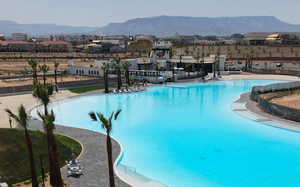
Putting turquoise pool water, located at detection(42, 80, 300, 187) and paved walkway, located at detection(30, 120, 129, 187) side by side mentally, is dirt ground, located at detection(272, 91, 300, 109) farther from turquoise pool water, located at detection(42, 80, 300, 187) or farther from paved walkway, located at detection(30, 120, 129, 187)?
paved walkway, located at detection(30, 120, 129, 187)

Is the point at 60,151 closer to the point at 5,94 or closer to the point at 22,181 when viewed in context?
the point at 22,181

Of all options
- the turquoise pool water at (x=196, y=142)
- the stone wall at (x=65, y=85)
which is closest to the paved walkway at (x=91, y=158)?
the turquoise pool water at (x=196, y=142)

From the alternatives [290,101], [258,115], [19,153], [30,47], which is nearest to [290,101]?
[290,101]

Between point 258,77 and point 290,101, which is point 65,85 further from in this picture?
point 258,77

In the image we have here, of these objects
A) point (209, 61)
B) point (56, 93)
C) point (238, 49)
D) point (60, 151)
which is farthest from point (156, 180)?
point (238, 49)

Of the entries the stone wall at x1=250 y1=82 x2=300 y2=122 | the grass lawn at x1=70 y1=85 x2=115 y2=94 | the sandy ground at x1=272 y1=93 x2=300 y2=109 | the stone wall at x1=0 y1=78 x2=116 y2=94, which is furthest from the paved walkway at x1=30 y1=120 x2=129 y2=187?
the grass lawn at x1=70 y1=85 x2=115 y2=94

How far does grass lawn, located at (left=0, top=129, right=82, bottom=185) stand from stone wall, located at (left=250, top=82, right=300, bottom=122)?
66.3ft

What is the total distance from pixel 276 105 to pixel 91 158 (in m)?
20.9

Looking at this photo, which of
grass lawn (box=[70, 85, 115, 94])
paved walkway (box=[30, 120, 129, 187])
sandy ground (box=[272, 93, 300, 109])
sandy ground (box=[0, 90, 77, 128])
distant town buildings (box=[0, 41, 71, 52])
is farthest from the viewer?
distant town buildings (box=[0, 41, 71, 52])

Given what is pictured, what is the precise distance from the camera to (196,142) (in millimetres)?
27750

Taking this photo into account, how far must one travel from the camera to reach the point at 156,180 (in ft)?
66.5

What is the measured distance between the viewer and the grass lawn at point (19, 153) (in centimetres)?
1844

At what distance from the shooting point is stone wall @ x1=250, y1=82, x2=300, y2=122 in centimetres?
3228

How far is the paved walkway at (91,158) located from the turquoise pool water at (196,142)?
1864 mm
